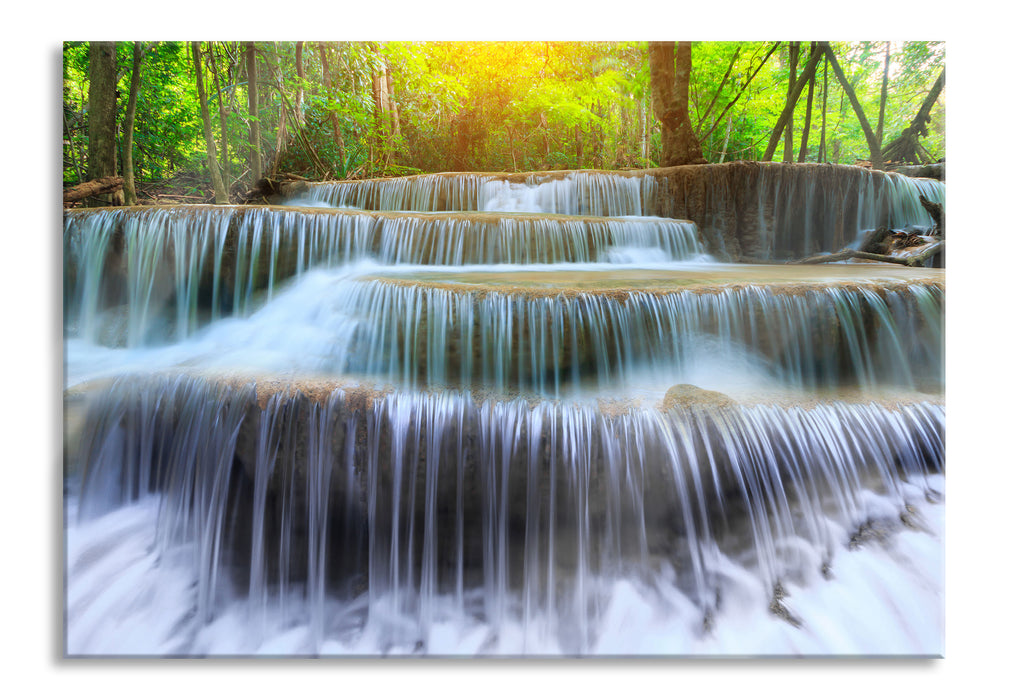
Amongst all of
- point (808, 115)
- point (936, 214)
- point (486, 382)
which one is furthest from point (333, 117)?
point (936, 214)

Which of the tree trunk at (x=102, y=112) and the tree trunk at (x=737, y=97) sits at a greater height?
the tree trunk at (x=737, y=97)

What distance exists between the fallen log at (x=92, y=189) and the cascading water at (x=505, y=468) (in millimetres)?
92

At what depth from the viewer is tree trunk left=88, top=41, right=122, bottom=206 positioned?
5.34 ft

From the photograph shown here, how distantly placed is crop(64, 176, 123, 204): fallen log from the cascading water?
0.30ft

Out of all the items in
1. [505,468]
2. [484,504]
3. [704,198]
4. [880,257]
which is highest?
[704,198]

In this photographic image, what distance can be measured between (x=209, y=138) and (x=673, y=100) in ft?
5.89

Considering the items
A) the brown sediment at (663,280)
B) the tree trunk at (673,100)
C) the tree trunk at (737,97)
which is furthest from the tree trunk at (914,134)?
the tree trunk at (673,100)

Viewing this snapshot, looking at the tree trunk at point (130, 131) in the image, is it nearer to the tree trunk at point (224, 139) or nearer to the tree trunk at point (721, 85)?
the tree trunk at point (224, 139)

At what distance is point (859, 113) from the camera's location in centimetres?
180

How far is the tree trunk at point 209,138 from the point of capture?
1.66 metres

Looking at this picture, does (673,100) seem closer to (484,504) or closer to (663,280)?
(663,280)

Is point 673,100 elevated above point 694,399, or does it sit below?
above
